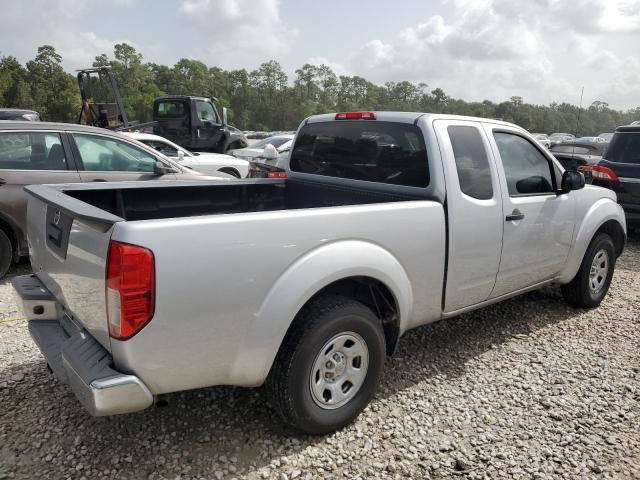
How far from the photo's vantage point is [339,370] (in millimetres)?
2773

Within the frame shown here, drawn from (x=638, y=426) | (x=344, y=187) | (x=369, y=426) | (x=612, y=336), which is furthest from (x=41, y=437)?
(x=612, y=336)

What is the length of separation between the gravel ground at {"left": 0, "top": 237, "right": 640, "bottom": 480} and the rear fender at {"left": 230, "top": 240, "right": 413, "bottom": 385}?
58 cm

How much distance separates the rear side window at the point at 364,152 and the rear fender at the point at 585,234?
6.34 ft

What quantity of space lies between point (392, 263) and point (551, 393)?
5.07 feet

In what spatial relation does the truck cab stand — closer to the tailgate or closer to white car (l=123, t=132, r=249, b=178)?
white car (l=123, t=132, r=249, b=178)

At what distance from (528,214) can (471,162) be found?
2.35ft

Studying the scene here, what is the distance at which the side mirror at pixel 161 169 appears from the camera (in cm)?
583

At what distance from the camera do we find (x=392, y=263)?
282cm

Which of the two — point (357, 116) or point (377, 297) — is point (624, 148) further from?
point (377, 297)

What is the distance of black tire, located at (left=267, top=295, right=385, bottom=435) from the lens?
2.49 metres

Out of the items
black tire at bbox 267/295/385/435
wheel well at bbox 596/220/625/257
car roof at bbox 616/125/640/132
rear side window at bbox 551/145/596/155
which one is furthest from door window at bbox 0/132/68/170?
rear side window at bbox 551/145/596/155

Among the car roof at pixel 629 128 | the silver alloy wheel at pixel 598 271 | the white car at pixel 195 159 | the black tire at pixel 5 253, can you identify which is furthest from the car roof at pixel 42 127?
the car roof at pixel 629 128

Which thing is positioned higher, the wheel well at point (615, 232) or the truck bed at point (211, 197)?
the truck bed at point (211, 197)

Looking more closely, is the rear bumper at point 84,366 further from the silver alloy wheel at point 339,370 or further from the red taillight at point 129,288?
the silver alloy wheel at point 339,370
